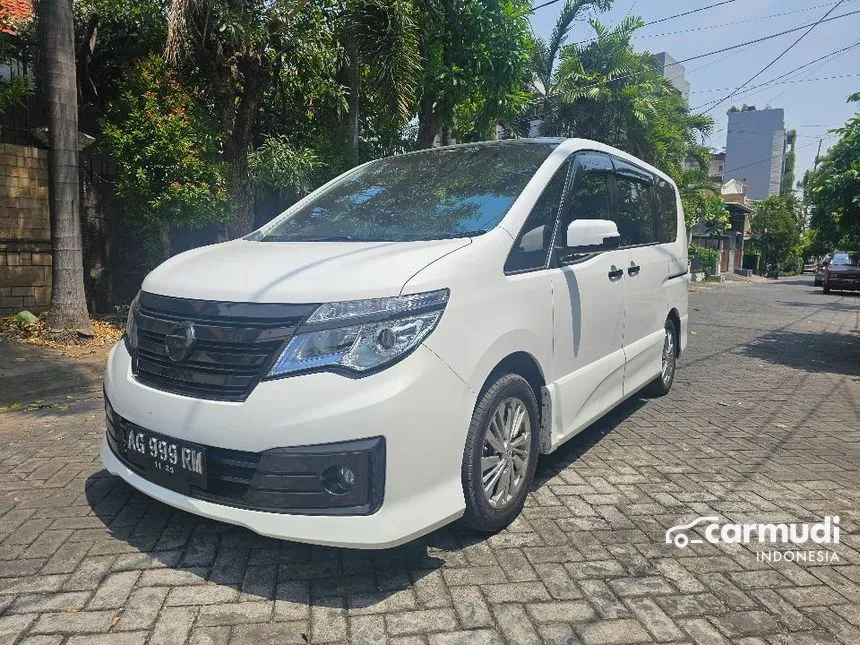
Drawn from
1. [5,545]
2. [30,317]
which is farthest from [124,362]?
[30,317]

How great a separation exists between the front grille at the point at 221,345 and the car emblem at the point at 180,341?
0.05 feet

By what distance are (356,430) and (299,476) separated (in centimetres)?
28

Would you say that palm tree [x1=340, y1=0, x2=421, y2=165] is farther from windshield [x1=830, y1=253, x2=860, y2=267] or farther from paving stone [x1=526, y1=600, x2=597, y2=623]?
windshield [x1=830, y1=253, x2=860, y2=267]

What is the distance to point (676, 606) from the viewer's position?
244cm

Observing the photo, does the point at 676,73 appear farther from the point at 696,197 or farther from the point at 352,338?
the point at 352,338

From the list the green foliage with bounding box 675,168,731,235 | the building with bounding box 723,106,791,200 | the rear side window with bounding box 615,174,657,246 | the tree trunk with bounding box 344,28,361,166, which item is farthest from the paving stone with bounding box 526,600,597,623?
the building with bounding box 723,106,791,200

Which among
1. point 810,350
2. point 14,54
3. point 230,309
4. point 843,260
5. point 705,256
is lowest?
point 810,350

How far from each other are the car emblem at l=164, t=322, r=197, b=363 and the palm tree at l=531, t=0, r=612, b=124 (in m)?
16.4

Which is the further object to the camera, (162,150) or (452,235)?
(162,150)

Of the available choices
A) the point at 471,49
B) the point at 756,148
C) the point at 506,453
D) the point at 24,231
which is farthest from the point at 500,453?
the point at 756,148

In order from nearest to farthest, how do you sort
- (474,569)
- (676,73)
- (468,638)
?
1. (468,638)
2. (474,569)
3. (676,73)

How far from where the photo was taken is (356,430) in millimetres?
2258

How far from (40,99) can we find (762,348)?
11.0 metres

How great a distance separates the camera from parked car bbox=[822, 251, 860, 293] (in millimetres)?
23359
